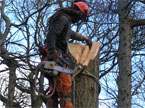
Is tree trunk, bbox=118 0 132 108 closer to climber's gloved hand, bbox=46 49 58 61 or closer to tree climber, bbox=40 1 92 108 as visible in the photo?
tree climber, bbox=40 1 92 108

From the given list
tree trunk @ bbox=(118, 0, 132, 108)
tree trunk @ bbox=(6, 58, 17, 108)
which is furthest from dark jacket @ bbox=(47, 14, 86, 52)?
tree trunk @ bbox=(6, 58, 17, 108)

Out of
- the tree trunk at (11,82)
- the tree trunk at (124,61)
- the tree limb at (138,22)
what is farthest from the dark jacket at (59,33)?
the tree trunk at (11,82)

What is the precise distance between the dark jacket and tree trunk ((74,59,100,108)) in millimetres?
504

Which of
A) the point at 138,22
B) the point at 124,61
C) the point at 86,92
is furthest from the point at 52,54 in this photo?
the point at 138,22

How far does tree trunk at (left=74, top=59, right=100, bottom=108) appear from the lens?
13.6ft

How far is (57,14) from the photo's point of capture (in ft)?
14.0

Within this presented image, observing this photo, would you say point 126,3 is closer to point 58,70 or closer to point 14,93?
point 58,70

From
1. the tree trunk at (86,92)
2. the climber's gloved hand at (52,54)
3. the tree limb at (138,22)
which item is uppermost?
the tree limb at (138,22)

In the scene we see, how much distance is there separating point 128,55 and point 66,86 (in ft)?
11.9

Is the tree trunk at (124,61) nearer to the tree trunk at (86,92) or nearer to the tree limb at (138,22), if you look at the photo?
the tree limb at (138,22)

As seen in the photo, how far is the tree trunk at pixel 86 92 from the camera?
414 centimetres

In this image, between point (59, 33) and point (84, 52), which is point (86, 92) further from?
point (59, 33)

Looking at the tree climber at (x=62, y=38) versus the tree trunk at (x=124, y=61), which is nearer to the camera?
the tree climber at (x=62, y=38)

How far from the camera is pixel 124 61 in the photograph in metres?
7.43
